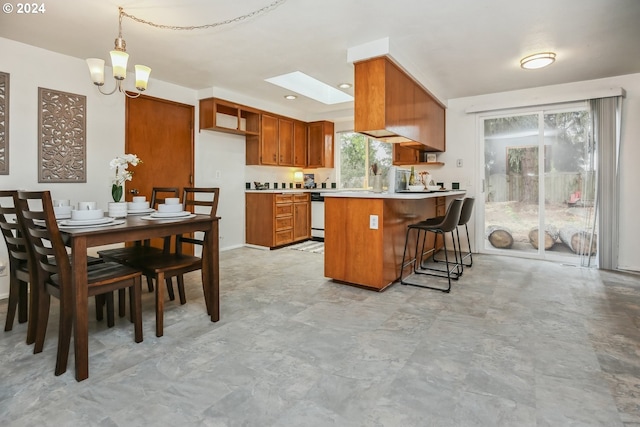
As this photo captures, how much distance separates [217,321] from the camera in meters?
2.46

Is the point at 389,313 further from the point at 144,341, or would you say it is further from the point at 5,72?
the point at 5,72

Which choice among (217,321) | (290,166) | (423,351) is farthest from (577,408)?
(290,166)

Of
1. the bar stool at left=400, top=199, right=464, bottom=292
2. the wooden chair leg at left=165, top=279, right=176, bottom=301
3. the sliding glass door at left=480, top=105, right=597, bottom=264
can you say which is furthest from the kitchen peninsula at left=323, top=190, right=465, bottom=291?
the sliding glass door at left=480, top=105, right=597, bottom=264

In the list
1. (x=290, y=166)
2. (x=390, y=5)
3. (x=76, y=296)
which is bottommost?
(x=76, y=296)

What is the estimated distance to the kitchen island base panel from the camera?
3154mm

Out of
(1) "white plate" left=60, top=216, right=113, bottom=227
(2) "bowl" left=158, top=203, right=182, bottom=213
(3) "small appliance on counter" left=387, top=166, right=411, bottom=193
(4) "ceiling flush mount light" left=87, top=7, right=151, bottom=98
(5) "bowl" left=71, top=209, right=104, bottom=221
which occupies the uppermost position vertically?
(4) "ceiling flush mount light" left=87, top=7, right=151, bottom=98

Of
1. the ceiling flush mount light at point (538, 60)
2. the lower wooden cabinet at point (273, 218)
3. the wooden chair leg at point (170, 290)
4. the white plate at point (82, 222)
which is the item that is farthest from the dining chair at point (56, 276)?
the ceiling flush mount light at point (538, 60)

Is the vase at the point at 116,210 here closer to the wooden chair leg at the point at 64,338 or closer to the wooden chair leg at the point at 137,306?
the wooden chair leg at the point at 137,306

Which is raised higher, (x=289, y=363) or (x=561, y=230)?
(x=561, y=230)

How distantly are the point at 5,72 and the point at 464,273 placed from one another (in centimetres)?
479

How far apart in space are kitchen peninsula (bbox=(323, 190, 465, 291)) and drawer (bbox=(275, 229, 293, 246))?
76.0 inches

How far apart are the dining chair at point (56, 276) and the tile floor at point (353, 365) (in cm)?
18

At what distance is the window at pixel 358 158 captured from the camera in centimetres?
613

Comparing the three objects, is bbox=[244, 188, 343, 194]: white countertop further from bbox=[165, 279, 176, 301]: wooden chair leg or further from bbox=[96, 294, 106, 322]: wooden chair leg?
bbox=[96, 294, 106, 322]: wooden chair leg
